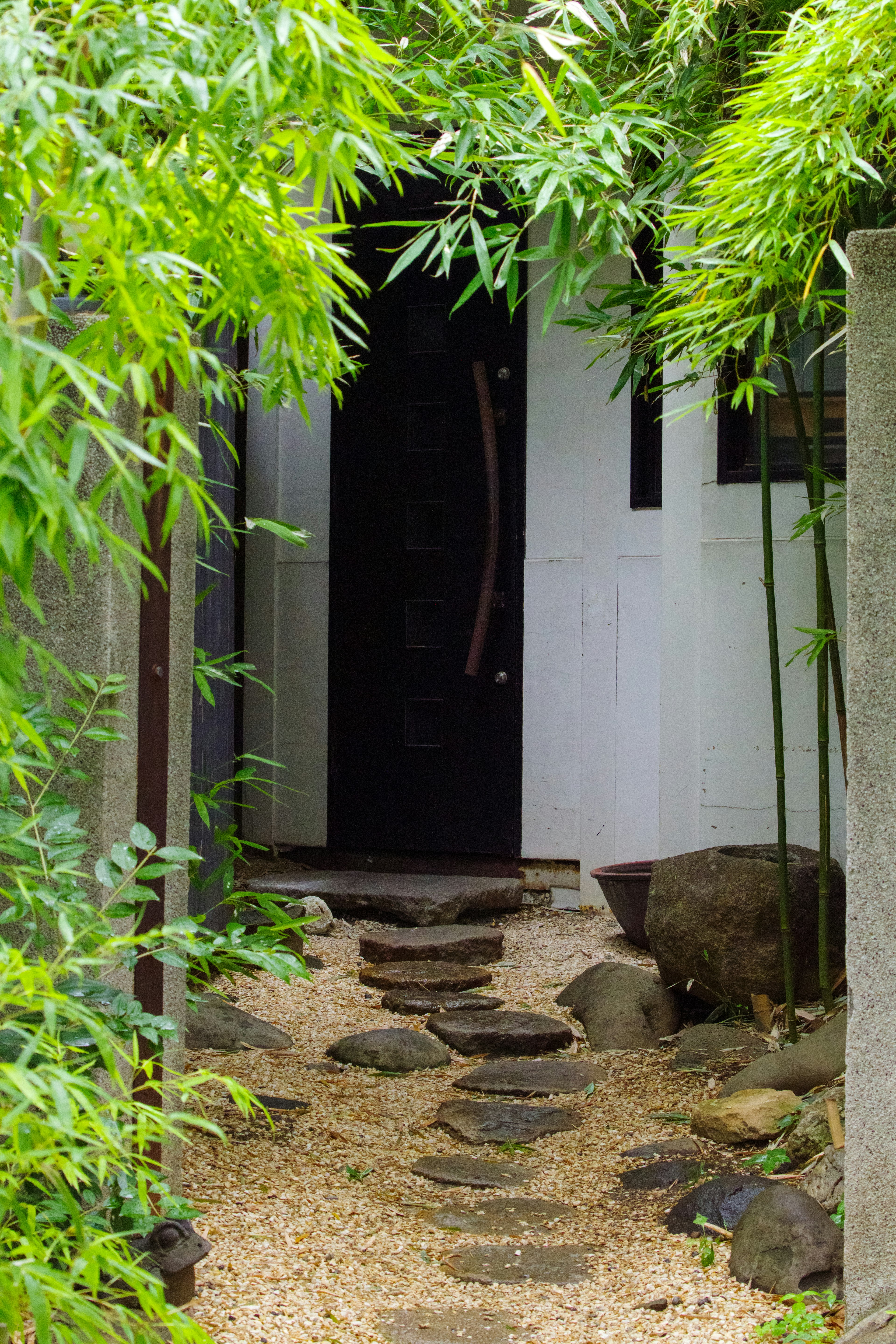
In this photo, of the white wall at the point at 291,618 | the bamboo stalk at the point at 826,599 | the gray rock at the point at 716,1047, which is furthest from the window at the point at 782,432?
the white wall at the point at 291,618

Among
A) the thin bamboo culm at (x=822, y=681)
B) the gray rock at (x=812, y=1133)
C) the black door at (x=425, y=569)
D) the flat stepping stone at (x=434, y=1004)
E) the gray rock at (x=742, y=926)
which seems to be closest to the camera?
the gray rock at (x=812, y=1133)

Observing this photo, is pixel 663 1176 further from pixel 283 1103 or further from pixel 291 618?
pixel 291 618

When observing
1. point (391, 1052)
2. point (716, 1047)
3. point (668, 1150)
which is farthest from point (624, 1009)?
point (668, 1150)

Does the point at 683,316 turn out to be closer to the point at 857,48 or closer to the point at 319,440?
the point at 857,48

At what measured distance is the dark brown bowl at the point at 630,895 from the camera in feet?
14.4

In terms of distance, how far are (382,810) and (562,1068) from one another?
7.74 ft

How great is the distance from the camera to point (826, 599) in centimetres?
330

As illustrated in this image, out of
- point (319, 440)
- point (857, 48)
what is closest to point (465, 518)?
point (319, 440)

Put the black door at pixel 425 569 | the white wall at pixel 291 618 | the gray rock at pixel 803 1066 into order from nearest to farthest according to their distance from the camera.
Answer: the gray rock at pixel 803 1066 → the black door at pixel 425 569 → the white wall at pixel 291 618

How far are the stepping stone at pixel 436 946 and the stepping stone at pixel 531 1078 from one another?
101cm

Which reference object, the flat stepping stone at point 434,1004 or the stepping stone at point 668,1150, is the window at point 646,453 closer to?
the flat stepping stone at point 434,1004

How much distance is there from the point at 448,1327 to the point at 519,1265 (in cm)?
28

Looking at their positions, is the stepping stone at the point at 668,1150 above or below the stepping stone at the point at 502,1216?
above

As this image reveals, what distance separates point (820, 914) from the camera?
3.27 meters
